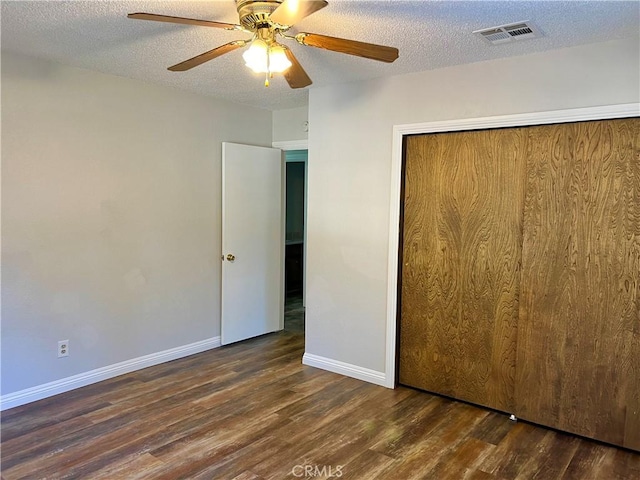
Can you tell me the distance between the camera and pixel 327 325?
396cm

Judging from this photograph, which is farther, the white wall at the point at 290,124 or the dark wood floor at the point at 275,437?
the white wall at the point at 290,124

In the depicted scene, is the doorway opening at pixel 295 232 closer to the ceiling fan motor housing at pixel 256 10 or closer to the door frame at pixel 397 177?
the door frame at pixel 397 177

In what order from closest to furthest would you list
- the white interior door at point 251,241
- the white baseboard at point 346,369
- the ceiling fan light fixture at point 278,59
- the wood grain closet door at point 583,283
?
the ceiling fan light fixture at point 278,59
the wood grain closet door at point 583,283
the white baseboard at point 346,369
the white interior door at point 251,241

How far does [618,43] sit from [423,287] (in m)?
1.94

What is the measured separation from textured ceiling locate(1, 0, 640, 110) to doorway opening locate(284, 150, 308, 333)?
325cm

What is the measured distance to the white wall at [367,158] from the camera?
2.89 meters

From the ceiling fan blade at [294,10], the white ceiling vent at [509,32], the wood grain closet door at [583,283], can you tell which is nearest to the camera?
the ceiling fan blade at [294,10]

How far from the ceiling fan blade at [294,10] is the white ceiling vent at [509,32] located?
1201 mm

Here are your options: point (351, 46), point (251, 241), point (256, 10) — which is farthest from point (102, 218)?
point (351, 46)

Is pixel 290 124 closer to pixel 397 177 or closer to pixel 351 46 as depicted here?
pixel 397 177

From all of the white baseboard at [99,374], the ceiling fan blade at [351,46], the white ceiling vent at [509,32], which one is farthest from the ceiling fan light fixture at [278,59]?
the white baseboard at [99,374]

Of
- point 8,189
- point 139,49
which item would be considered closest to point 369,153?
point 139,49

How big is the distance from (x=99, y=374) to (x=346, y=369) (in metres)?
1.97

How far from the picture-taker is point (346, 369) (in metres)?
3.85
